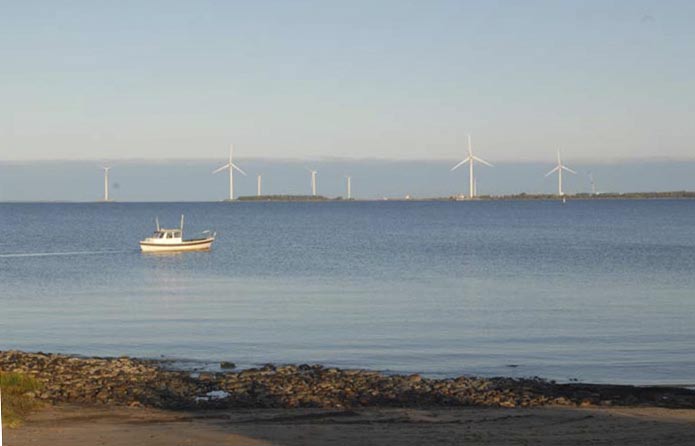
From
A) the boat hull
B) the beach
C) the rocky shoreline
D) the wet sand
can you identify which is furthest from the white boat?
the wet sand

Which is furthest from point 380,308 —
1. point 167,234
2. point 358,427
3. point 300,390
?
point 167,234

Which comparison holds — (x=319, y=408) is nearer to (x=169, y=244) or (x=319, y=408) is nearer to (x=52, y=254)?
(x=169, y=244)

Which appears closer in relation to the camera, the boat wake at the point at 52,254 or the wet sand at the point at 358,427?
the wet sand at the point at 358,427

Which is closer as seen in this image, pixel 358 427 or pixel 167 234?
pixel 358 427

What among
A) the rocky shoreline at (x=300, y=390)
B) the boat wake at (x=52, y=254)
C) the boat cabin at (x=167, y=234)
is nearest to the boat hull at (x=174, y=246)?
the boat cabin at (x=167, y=234)

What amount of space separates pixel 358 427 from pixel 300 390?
4.78m

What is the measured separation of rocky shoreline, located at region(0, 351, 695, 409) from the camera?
21278 mm

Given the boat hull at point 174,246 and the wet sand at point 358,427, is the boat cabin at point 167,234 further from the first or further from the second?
the wet sand at point 358,427

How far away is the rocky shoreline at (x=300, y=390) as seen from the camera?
21.3 m

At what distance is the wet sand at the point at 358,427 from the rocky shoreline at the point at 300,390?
3.30ft

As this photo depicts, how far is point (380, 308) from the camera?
4206cm

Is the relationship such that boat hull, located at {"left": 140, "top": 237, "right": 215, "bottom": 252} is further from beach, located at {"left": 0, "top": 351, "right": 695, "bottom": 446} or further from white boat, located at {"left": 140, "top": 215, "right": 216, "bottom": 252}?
beach, located at {"left": 0, "top": 351, "right": 695, "bottom": 446}

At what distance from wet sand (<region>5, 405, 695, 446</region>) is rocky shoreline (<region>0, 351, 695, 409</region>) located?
3.30 ft

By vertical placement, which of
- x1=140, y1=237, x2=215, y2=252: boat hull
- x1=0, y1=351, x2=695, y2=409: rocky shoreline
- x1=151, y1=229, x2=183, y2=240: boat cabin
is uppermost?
x1=151, y1=229, x2=183, y2=240: boat cabin
